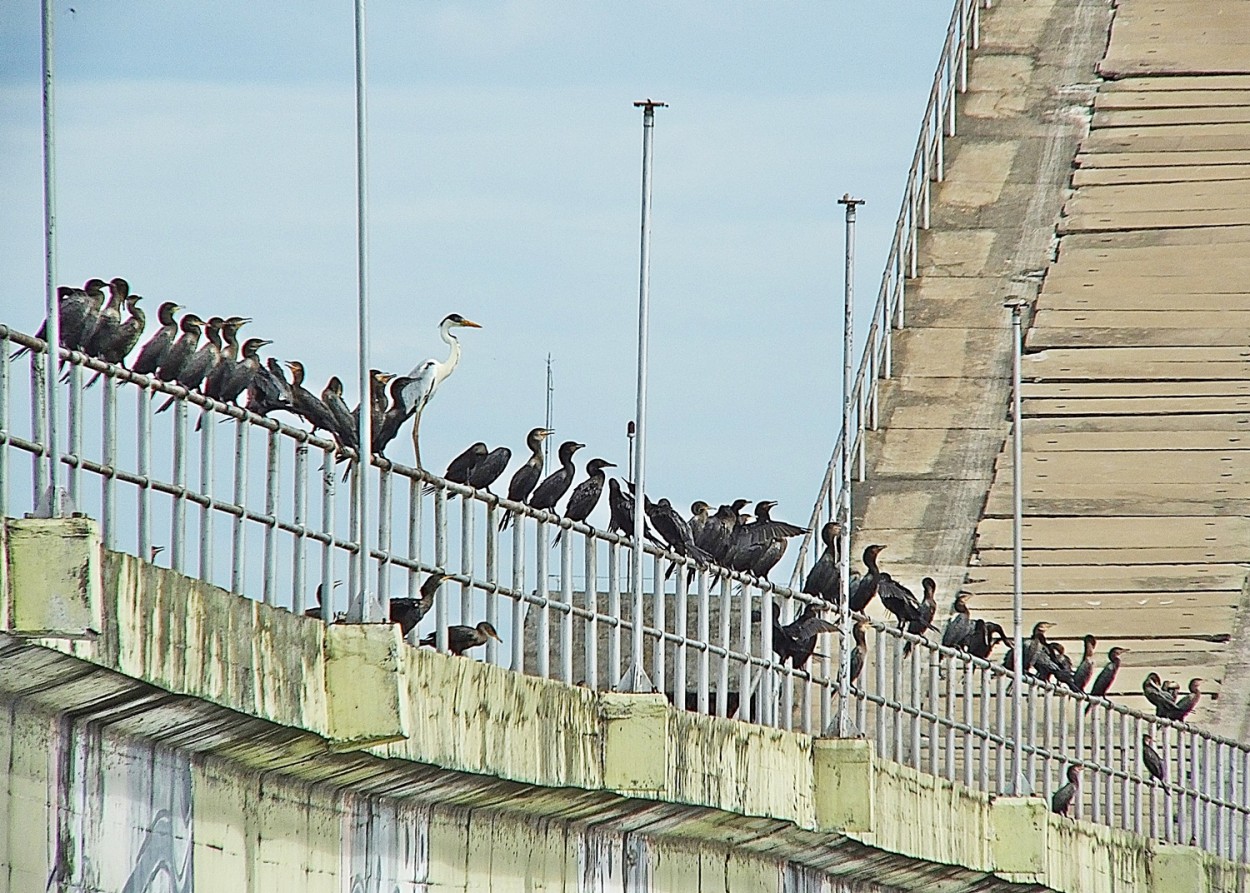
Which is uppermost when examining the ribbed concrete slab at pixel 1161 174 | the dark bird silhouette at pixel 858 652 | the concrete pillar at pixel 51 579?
the ribbed concrete slab at pixel 1161 174

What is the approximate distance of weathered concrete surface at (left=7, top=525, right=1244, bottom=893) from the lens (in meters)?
13.0

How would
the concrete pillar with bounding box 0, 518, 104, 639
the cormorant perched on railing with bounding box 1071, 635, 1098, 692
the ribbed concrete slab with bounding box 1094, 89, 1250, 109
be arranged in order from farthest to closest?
the ribbed concrete slab with bounding box 1094, 89, 1250, 109
the cormorant perched on railing with bounding box 1071, 635, 1098, 692
the concrete pillar with bounding box 0, 518, 104, 639

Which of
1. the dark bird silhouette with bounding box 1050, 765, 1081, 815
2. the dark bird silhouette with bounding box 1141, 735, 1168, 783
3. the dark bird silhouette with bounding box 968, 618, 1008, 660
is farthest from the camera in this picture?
the dark bird silhouette with bounding box 968, 618, 1008, 660

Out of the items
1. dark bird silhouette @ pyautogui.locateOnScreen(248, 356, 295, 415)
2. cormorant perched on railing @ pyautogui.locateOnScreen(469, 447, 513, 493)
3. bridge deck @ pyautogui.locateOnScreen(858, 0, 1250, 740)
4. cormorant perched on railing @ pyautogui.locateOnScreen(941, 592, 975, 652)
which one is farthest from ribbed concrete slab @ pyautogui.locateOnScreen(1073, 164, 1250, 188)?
dark bird silhouette @ pyautogui.locateOnScreen(248, 356, 295, 415)

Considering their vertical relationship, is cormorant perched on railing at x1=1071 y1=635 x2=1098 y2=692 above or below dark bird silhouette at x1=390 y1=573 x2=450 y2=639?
below

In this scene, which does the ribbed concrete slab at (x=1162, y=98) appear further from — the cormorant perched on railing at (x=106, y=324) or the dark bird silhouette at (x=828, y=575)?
the cormorant perched on railing at (x=106, y=324)

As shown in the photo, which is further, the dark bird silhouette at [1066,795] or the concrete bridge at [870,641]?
the dark bird silhouette at [1066,795]

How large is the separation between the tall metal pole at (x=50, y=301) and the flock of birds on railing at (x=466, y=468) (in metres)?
1.14

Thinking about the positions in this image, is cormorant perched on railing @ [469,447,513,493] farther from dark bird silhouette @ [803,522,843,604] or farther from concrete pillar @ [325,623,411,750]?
dark bird silhouette @ [803,522,843,604]

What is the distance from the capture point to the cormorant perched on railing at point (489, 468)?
803 inches

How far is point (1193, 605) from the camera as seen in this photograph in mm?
38594

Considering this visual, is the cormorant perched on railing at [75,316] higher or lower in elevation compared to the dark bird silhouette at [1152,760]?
higher

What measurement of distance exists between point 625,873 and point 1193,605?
A: 19.6m

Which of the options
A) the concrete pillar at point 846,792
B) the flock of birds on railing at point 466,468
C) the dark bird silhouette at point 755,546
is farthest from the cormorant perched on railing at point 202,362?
the dark bird silhouette at point 755,546
